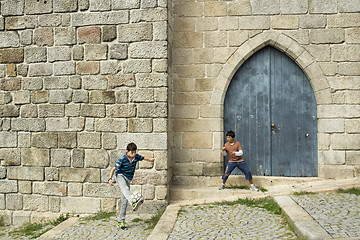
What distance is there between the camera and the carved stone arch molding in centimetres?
557

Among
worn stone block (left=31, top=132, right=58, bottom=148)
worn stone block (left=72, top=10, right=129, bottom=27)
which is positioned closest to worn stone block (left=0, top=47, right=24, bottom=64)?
worn stone block (left=72, top=10, right=129, bottom=27)

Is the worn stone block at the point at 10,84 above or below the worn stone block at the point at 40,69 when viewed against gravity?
below

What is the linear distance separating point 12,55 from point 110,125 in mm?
2159

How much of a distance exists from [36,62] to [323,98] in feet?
16.2

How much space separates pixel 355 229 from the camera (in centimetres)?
340

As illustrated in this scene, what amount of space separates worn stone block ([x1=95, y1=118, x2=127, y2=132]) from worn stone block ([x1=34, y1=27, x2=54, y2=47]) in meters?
1.59

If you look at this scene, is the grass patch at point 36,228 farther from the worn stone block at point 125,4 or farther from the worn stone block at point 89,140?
the worn stone block at point 125,4

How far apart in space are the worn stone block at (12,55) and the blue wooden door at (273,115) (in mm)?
3674

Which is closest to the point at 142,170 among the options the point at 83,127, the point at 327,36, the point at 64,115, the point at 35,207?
the point at 83,127

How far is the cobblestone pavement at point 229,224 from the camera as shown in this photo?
12.3 feet

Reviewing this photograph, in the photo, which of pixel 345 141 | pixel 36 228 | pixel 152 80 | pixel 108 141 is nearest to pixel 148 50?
pixel 152 80

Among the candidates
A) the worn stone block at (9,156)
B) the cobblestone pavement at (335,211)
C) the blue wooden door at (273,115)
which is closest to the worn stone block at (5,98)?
the worn stone block at (9,156)

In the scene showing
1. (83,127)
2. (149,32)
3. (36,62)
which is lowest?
(83,127)

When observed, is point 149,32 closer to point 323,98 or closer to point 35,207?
point 323,98
